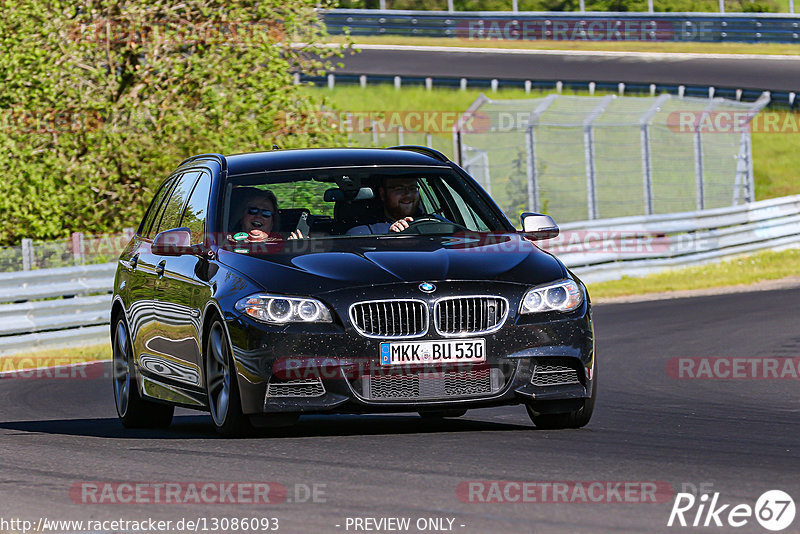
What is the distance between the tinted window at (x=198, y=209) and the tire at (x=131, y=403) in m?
1.08

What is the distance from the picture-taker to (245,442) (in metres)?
8.33

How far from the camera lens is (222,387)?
8523 millimetres

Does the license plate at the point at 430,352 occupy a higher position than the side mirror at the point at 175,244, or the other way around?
the side mirror at the point at 175,244

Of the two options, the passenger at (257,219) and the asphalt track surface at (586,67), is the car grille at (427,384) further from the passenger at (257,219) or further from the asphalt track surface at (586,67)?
the asphalt track surface at (586,67)

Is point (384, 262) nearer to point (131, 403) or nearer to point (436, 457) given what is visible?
point (436, 457)

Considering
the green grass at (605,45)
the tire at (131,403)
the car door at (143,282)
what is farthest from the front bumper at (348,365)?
the green grass at (605,45)

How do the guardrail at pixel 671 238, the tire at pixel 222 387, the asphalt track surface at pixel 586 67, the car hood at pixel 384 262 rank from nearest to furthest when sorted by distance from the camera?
the car hood at pixel 384 262 < the tire at pixel 222 387 < the guardrail at pixel 671 238 < the asphalt track surface at pixel 586 67

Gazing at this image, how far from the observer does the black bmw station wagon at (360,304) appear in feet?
26.5

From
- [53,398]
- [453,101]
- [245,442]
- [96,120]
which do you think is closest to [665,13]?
[453,101]

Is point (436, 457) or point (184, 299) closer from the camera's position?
point (436, 457)

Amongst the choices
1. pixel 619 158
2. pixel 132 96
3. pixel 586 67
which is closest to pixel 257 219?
pixel 132 96

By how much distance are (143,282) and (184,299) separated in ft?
3.59

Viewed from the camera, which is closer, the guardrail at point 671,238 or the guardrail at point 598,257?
the guardrail at point 598,257

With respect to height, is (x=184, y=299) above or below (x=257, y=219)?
below
